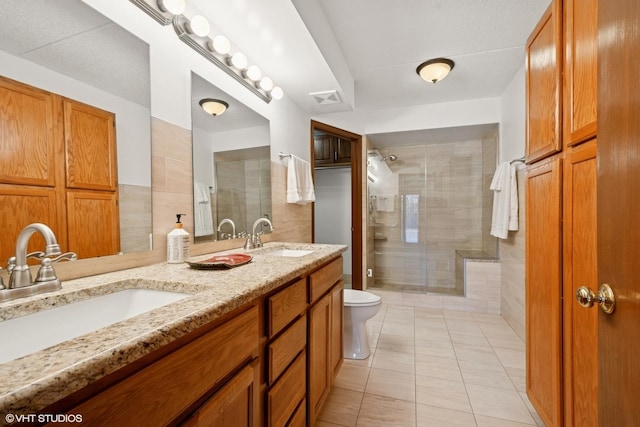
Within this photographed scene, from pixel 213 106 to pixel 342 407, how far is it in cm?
186

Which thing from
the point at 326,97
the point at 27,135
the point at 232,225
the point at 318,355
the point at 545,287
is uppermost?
the point at 326,97

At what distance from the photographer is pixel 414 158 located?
3867mm

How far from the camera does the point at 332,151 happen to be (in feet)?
12.5

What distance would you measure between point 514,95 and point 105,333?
3320 millimetres

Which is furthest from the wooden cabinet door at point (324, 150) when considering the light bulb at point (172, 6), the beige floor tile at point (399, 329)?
the light bulb at point (172, 6)

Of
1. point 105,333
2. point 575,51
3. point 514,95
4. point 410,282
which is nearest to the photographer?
point 105,333

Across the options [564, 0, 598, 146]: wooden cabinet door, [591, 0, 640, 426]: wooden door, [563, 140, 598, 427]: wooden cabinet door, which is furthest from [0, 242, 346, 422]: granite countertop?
[564, 0, 598, 146]: wooden cabinet door

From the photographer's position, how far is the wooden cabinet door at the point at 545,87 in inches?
43.9

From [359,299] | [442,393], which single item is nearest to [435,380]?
[442,393]

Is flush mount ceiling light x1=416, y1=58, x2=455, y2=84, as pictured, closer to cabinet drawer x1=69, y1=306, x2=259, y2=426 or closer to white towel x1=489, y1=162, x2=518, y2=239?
white towel x1=489, y1=162, x2=518, y2=239

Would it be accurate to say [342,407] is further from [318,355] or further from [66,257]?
[66,257]

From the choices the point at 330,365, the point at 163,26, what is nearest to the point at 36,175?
the point at 163,26

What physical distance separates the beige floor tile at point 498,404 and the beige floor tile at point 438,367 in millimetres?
132

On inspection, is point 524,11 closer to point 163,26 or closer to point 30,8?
point 163,26
